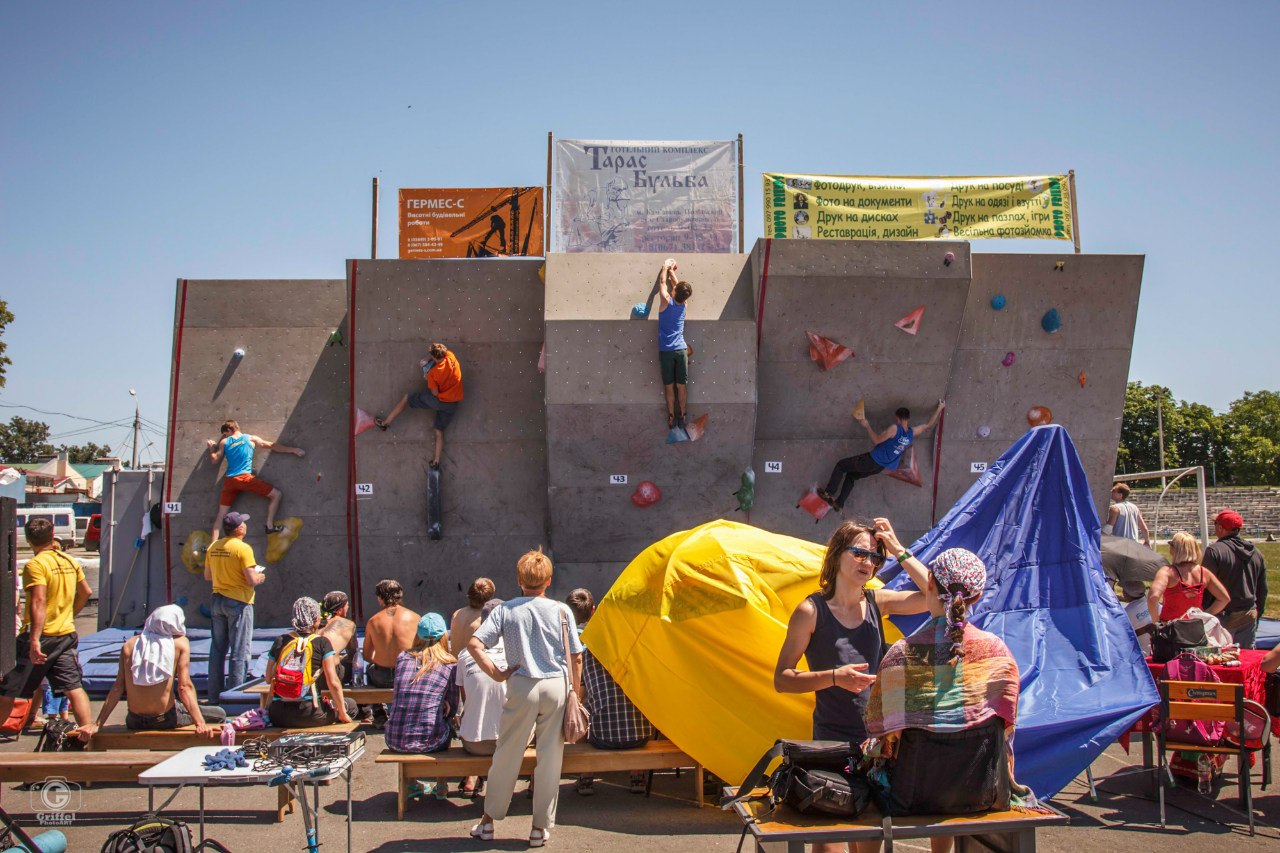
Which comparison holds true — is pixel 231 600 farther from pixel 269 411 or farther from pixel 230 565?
pixel 269 411

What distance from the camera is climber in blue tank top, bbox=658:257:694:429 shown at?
10648mm

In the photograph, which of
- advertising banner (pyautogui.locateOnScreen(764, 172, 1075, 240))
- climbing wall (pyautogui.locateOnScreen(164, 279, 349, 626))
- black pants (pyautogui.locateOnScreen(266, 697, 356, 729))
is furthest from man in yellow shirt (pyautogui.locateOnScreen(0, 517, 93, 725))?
advertising banner (pyautogui.locateOnScreen(764, 172, 1075, 240))

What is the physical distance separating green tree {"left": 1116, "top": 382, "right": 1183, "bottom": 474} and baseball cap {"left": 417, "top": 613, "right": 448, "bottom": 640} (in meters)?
72.7

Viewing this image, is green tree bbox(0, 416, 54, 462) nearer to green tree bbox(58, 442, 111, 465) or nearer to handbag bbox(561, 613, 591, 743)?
green tree bbox(58, 442, 111, 465)

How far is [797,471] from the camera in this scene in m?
12.2

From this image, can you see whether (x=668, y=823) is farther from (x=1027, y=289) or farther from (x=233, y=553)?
(x=1027, y=289)

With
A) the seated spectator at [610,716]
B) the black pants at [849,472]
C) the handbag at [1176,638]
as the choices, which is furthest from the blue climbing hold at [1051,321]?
the seated spectator at [610,716]

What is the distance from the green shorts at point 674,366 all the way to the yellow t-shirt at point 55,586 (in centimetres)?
597

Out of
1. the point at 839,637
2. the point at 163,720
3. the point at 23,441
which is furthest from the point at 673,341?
the point at 23,441

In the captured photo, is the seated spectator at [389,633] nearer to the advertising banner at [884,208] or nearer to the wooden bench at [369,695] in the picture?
the wooden bench at [369,695]

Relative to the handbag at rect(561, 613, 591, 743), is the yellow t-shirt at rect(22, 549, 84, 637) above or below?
above

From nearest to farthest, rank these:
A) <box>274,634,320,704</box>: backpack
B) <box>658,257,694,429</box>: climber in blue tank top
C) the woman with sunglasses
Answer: the woman with sunglasses, <box>274,634,320,704</box>: backpack, <box>658,257,694,429</box>: climber in blue tank top

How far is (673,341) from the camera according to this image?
1071 centimetres

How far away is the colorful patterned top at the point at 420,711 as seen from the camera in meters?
6.38
